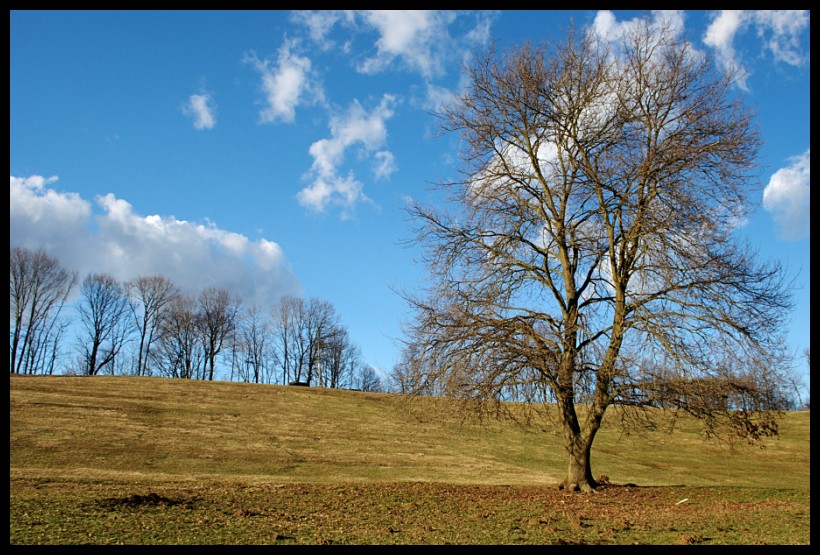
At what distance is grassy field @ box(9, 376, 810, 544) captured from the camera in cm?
1173

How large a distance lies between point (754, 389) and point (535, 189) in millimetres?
8923

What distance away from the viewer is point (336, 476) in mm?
24266

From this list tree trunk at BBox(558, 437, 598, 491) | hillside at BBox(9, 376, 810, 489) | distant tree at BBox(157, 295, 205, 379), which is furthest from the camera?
distant tree at BBox(157, 295, 205, 379)

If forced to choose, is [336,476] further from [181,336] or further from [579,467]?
[181,336]

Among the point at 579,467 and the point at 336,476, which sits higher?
the point at 579,467

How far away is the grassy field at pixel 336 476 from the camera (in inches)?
462

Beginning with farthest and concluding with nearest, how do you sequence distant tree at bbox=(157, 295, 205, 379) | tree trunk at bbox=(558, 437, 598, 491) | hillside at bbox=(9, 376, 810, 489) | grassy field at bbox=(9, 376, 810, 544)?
distant tree at bbox=(157, 295, 205, 379), hillside at bbox=(9, 376, 810, 489), tree trunk at bbox=(558, 437, 598, 491), grassy field at bbox=(9, 376, 810, 544)

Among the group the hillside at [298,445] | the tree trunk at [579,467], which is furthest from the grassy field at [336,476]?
the tree trunk at [579,467]

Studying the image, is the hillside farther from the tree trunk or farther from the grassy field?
the tree trunk

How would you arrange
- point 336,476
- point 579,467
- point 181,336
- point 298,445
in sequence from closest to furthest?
point 579,467
point 336,476
point 298,445
point 181,336

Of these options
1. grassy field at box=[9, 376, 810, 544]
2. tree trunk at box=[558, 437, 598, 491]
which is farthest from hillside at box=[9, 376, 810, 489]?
tree trunk at box=[558, 437, 598, 491]

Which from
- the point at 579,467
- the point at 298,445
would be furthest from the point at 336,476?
the point at 579,467

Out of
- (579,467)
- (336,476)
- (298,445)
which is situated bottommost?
(336,476)
